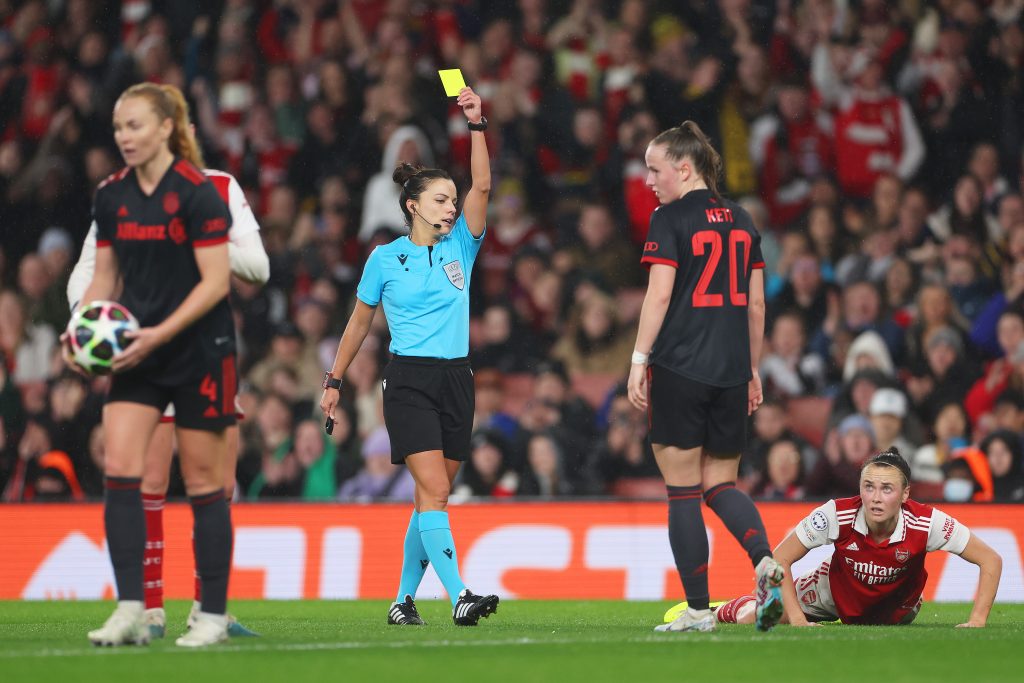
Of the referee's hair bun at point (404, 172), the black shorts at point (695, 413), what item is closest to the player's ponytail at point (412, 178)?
the referee's hair bun at point (404, 172)

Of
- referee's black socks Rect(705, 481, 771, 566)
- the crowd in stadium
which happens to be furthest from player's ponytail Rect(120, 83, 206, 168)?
the crowd in stadium

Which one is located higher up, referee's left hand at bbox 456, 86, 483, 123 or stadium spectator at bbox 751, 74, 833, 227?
stadium spectator at bbox 751, 74, 833, 227

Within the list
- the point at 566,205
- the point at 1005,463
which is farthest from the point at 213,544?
the point at 566,205

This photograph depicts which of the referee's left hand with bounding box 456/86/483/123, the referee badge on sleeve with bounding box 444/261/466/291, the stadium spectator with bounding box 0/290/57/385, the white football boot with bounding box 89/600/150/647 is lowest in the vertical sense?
the white football boot with bounding box 89/600/150/647

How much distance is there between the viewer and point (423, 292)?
739cm

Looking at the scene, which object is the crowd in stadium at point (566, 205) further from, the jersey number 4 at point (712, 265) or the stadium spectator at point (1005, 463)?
the jersey number 4 at point (712, 265)

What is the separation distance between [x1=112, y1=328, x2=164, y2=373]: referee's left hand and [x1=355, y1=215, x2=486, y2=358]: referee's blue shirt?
Result: 200cm

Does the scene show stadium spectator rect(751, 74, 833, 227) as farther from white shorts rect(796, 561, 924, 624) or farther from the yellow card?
the yellow card

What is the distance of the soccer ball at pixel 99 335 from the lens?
5.46 meters

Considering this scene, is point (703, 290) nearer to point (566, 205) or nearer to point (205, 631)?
point (205, 631)

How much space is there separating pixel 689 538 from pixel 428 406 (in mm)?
1496

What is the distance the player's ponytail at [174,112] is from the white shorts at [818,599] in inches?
151

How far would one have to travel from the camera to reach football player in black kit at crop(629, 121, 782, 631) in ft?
21.5

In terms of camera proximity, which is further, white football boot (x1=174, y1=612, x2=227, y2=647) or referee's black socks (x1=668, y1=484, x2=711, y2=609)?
referee's black socks (x1=668, y1=484, x2=711, y2=609)
